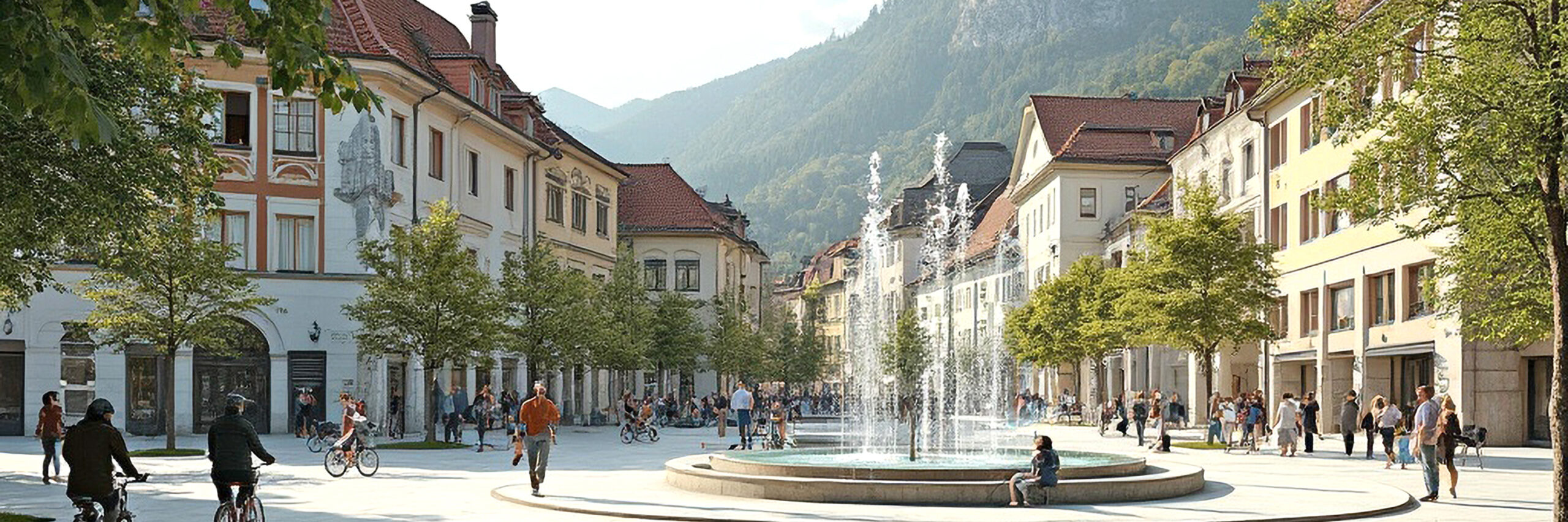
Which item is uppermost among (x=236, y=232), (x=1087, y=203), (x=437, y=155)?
(x=1087, y=203)

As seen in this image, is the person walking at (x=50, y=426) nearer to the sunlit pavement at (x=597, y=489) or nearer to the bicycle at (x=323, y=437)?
the sunlit pavement at (x=597, y=489)

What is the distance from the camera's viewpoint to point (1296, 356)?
51875 millimetres

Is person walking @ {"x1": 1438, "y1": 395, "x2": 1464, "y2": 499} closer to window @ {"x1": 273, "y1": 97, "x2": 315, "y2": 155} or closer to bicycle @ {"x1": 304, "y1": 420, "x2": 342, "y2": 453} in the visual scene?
bicycle @ {"x1": 304, "y1": 420, "x2": 342, "y2": 453}

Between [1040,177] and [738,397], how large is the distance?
45.2 metres

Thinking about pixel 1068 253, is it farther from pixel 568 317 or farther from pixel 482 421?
pixel 482 421

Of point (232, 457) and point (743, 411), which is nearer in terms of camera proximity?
point (232, 457)

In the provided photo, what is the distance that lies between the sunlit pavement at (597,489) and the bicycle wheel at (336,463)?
262 millimetres

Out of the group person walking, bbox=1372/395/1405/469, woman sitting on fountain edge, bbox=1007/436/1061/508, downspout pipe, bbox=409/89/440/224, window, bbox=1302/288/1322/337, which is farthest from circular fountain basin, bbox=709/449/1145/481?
window, bbox=1302/288/1322/337

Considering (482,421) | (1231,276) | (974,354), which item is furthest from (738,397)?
(974,354)

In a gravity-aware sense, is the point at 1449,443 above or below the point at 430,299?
below

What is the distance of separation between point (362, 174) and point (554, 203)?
59.9 feet

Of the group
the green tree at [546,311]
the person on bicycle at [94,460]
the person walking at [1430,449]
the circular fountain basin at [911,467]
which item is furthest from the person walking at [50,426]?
the person walking at [1430,449]

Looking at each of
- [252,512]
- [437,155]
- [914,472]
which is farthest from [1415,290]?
[252,512]

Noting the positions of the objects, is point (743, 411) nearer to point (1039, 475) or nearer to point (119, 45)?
point (1039, 475)
